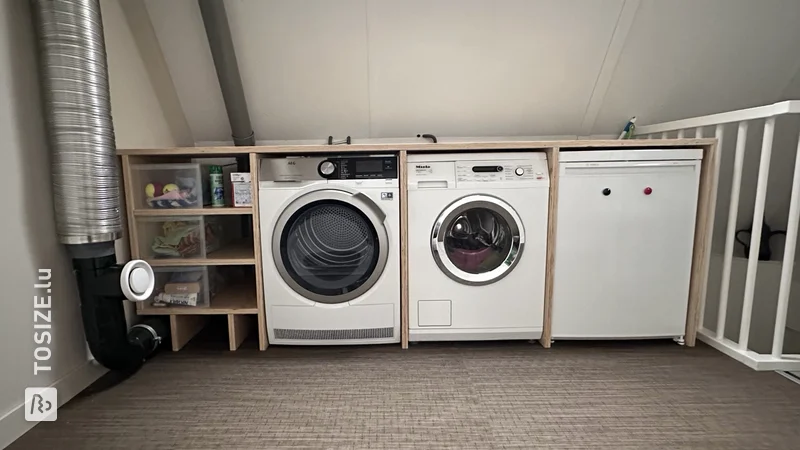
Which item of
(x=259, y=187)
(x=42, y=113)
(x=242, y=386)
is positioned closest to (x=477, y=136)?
(x=259, y=187)

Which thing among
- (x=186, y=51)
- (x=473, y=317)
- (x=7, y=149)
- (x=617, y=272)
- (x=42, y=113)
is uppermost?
(x=186, y=51)

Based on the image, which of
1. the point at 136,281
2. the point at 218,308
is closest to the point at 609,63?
the point at 218,308

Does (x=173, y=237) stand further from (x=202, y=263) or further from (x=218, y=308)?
(x=218, y=308)

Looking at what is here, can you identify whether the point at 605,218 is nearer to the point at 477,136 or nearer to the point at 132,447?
the point at 477,136

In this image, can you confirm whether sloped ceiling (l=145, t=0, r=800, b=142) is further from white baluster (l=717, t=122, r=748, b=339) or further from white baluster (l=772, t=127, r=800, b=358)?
white baluster (l=772, t=127, r=800, b=358)

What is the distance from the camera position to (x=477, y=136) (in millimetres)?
2520

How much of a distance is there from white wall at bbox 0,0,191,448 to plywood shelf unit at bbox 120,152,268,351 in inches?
13.1

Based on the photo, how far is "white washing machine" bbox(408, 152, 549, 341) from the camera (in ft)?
6.03

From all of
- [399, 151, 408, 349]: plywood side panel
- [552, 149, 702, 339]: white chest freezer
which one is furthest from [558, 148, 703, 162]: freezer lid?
[399, 151, 408, 349]: plywood side panel

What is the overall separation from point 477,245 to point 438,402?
764mm

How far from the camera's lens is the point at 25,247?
136cm

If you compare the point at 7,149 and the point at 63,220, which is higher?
the point at 7,149

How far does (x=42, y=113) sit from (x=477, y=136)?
2.09 m

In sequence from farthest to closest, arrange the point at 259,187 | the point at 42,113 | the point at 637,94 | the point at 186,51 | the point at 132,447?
the point at 637,94, the point at 186,51, the point at 259,187, the point at 42,113, the point at 132,447
